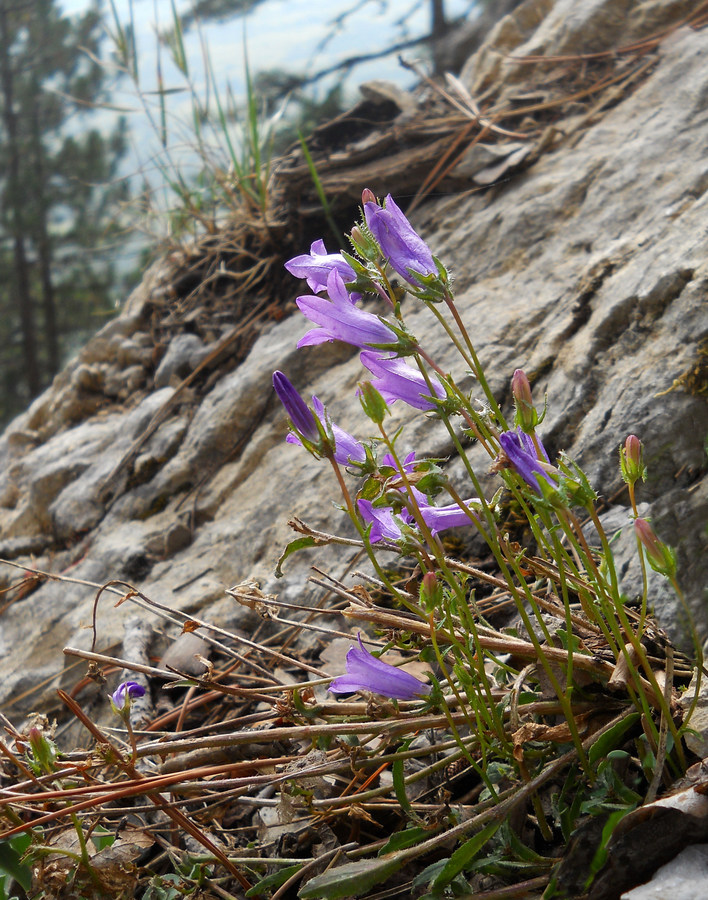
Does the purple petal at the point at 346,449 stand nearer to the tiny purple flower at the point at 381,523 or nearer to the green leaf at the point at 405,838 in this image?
the tiny purple flower at the point at 381,523

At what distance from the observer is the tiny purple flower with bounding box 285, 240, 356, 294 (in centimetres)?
110

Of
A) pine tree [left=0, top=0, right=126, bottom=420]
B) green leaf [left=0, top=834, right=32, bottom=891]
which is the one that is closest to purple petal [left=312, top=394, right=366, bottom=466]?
green leaf [left=0, top=834, right=32, bottom=891]

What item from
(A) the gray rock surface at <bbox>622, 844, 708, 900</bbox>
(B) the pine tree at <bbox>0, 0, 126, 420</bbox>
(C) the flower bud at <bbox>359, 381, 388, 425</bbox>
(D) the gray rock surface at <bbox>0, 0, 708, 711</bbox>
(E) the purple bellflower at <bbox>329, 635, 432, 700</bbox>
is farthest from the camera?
(B) the pine tree at <bbox>0, 0, 126, 420</bbox>

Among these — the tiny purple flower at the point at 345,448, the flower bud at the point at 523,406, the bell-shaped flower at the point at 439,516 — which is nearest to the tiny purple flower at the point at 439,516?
the bell-shaped flower at the point at 439,516

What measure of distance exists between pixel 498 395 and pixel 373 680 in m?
1.08

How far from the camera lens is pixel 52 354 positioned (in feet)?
45.2

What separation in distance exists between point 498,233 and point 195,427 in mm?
1385

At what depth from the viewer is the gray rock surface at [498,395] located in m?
1.67

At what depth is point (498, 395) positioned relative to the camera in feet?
6.50

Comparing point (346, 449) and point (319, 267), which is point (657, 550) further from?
point (319, 267)

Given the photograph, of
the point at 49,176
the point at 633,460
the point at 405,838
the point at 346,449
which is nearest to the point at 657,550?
the point at 633,460

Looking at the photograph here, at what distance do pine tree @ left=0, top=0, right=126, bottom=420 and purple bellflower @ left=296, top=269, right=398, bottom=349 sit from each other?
12.6 metres

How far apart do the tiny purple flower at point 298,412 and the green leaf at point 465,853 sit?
606 mm

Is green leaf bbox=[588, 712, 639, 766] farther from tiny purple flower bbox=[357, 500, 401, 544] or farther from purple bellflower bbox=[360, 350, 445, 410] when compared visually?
purple bellflower bbox=[360, 350, 445, 410]
